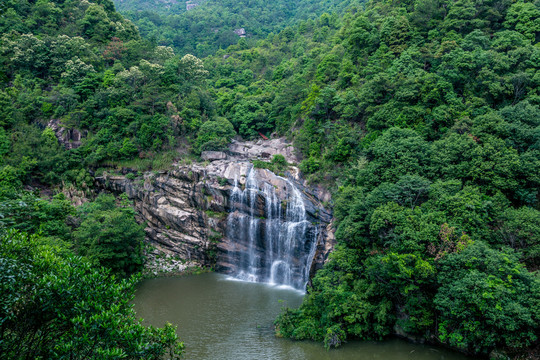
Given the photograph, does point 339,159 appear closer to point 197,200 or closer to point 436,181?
point 436,181

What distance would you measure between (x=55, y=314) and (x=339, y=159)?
2004 cm

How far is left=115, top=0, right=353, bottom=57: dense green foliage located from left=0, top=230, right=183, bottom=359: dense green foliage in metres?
54.5

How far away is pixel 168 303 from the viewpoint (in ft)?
66.6

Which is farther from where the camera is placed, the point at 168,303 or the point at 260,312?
the point at 168,303

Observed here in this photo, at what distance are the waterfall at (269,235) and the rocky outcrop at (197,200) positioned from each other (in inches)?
7.7

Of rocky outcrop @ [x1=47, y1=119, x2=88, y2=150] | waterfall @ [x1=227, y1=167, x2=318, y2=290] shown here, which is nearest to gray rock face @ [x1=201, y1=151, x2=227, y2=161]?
waterfall @ [x1=227, y1=167, x2=318, y2=290]

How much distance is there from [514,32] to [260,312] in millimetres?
23607

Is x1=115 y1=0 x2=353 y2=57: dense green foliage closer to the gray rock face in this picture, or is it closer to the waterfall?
the gray rock face

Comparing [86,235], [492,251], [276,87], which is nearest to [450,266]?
[492,251]

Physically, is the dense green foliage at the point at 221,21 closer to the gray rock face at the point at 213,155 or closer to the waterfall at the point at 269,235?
the gray rock face at the point at 213,155

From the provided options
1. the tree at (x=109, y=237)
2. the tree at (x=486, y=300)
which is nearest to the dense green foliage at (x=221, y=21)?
the tree at (x=109, y=237)

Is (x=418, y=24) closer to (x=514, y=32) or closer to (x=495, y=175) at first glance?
(x=514, y=32)

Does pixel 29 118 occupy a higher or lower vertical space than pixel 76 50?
lower

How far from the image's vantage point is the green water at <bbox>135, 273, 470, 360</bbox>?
46.8ft
